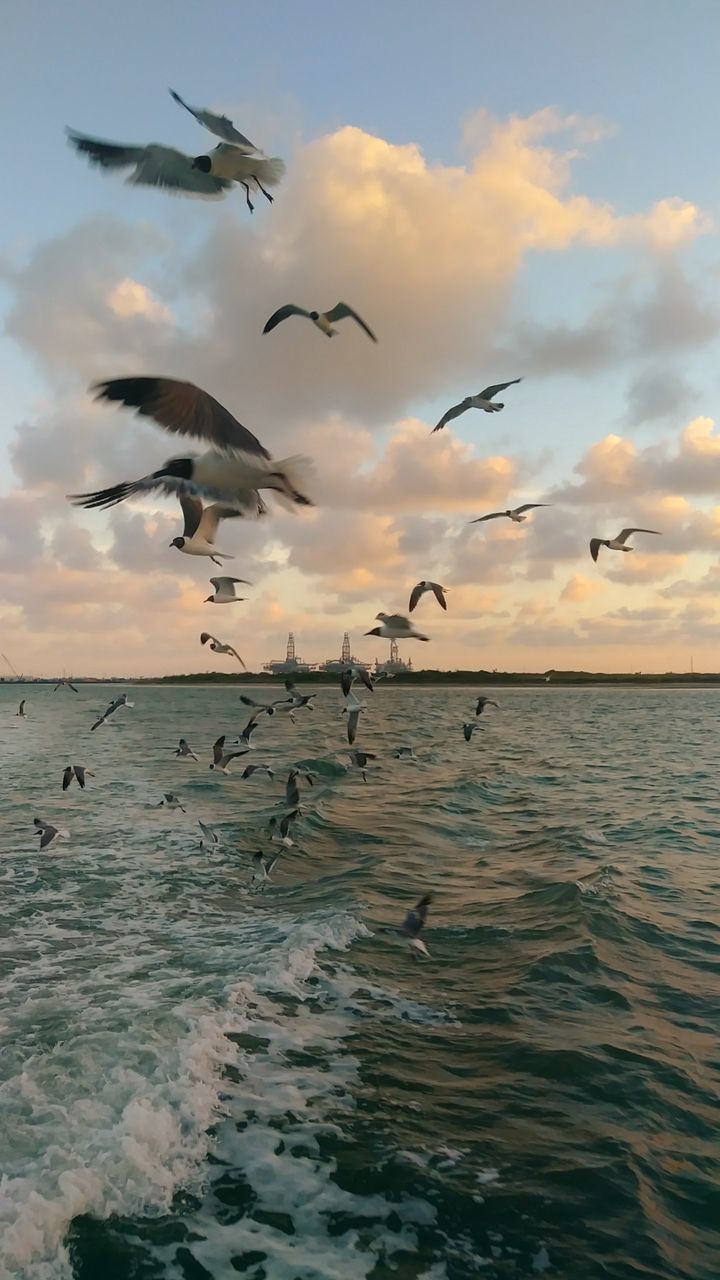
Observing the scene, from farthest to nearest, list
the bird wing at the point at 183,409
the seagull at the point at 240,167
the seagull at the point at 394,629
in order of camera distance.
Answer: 1. the seagull at the point at 394,629
2. the seagull at the point at 240,167
3. the bird wing at the point at 183,409

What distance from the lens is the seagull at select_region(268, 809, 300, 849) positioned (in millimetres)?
14227

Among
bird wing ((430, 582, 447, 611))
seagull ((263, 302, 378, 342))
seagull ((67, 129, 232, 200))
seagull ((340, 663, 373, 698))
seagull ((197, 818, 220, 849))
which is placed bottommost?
seagull ((197, 818, 220, 849))

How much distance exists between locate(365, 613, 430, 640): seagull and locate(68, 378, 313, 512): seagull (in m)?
5.07

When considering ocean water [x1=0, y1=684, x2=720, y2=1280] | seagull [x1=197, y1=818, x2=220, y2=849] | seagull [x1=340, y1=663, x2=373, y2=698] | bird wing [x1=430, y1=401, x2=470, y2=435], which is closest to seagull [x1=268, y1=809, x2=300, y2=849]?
ocean water [x1=0, y1=684, x2=720, y2=1280]

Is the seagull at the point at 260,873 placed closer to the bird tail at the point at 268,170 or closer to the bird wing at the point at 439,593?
the bird wing at the point at 439,593

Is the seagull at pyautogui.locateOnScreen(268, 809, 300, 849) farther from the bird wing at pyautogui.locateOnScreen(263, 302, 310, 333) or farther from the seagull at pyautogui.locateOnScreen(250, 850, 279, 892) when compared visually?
the bird wing at pyautogui.locateOnScreen(263, 302, 310, 333)

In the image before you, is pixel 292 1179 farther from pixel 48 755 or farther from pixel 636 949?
pixel 48 755

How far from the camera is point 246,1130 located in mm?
6137

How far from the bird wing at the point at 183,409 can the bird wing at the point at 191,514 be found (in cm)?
147

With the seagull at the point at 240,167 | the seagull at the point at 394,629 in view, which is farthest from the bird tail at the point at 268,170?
the seagull at the point at 394,629

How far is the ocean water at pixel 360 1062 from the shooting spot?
503 cm

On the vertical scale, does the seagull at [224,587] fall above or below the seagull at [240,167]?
below

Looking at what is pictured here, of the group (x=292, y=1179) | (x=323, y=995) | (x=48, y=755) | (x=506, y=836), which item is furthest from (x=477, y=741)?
(x=292, y=1179)

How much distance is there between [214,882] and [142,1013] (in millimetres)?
5556
